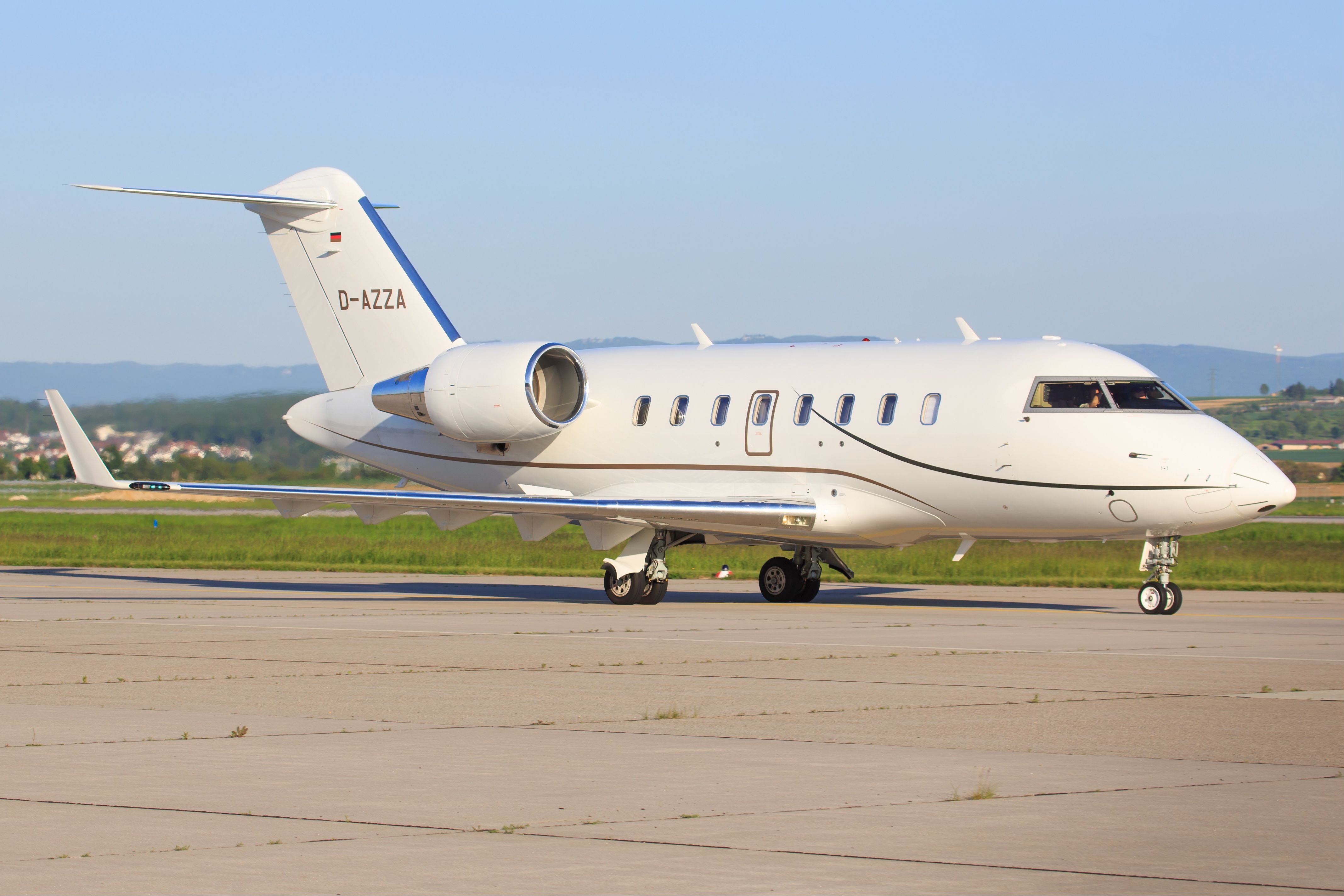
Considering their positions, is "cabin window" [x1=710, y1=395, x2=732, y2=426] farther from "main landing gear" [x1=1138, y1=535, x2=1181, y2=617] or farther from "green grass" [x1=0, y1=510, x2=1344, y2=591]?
"green grass" [x1=0, y1=510, x2=1344, y2=591]

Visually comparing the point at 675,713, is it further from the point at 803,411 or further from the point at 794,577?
the point at 794,577

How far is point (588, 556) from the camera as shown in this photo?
38750 millimetres

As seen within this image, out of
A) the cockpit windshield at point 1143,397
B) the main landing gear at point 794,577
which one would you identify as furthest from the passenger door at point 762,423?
the cockpit windshield at point 1143,397

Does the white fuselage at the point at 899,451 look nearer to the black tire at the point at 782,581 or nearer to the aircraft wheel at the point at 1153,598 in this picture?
the aircraft wheel at the point at 1153,598

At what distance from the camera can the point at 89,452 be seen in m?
24.7

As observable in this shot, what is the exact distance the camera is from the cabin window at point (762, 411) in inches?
981

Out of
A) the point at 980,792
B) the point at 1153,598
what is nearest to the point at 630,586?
the point at 1153,598

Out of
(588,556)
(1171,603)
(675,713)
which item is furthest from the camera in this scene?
(588,556)

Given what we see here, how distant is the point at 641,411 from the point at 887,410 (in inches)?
180

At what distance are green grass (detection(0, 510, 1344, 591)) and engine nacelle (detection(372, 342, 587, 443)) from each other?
7.71 metres

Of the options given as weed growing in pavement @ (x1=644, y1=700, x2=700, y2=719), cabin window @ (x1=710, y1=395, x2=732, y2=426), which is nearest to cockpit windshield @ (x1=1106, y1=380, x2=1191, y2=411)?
cabin window @ (x1=710, y1=395, x2=732, y2=426)

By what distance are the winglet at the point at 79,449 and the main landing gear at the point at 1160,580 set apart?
15.0 m

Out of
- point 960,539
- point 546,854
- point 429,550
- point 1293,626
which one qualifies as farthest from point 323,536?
point 546,854

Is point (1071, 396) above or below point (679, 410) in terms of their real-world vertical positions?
above
